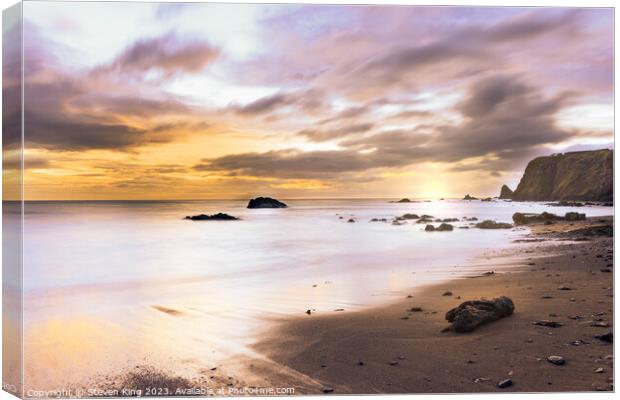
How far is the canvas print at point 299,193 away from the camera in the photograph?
12.2 feet

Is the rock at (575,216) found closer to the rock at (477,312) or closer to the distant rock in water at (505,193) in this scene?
the distant rock in water at (505,193)

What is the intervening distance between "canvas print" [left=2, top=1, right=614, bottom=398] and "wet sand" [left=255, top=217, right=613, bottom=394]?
0.02 m

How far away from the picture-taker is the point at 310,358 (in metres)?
3.62

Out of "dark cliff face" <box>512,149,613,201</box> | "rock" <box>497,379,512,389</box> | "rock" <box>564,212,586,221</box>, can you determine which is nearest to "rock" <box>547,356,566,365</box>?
"rock" <box>497,379,512,389</box>

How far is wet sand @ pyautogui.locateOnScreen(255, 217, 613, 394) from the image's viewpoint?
3.49 meters

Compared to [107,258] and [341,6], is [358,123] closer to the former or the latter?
[341,6]

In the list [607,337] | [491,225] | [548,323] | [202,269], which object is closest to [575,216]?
[491,225]

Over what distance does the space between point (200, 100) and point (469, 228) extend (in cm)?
315

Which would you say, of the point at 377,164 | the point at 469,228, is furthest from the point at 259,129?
the point at 469,228

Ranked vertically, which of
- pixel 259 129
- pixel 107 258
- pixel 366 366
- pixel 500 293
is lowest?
pixel 366 366

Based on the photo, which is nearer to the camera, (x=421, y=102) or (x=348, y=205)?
(x=421, y=102)

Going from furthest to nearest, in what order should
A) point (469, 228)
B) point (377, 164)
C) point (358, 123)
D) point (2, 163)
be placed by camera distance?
1. point (469, 228)
2. point (377, 164)
3. point (358, 123)
4. point (2, 163)

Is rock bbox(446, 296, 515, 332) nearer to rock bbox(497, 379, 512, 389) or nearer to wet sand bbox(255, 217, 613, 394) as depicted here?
wet sand bbox(255, 217, 613, 394)

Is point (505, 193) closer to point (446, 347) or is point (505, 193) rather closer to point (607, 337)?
point (607, 337)
